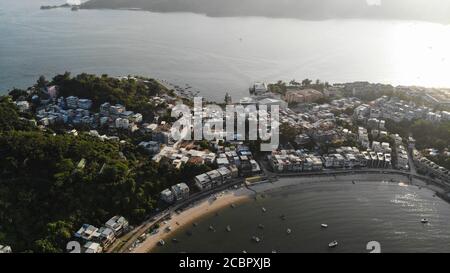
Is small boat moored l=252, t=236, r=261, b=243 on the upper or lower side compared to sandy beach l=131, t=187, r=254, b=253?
lower

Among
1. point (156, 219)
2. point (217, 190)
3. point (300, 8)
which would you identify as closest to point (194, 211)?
point (156, 219)

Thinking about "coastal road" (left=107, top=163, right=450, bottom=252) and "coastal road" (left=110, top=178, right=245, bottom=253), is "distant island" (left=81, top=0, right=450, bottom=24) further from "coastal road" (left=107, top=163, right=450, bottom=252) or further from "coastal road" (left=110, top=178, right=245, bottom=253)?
"coastal road" (left=110, top=178, right=245, bottom=253)

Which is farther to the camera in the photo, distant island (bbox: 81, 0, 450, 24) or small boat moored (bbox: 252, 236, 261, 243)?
distant island (bbox: 81, 0, 450, 24)

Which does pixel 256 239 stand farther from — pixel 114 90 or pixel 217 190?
pixel 114 90

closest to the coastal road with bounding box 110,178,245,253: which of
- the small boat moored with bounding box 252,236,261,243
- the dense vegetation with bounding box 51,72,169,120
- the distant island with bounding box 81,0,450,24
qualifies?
the small boat moored with bounding box 252,236,261,243

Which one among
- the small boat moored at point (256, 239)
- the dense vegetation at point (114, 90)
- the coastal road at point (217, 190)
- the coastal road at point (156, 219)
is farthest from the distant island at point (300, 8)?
the small boat moored at point (256, 239)

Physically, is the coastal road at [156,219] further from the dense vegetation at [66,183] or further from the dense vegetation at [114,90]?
the dense vegetation at [114,90]
